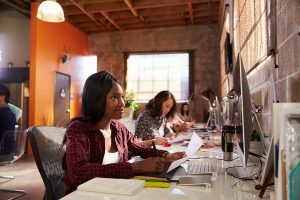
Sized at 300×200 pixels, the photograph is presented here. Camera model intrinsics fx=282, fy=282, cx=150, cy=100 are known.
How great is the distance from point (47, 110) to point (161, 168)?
5.33 metres

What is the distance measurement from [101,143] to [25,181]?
2.66 meters

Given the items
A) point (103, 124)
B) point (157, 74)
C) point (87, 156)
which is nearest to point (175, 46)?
point (157, 74)

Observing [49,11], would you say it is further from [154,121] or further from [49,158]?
[49,158]

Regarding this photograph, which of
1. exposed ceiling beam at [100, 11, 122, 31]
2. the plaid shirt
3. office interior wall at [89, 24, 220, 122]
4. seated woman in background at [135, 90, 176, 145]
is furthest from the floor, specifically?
office interior wall at [89, 24, 220, 122]

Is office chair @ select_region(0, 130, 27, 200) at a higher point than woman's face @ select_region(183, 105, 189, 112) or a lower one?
lower

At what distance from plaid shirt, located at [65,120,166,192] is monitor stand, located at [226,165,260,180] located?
0.45 meters

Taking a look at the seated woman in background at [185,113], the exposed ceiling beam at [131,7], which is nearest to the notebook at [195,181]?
the exposed ceiling beam at [131,7]

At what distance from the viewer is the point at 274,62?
1.56m

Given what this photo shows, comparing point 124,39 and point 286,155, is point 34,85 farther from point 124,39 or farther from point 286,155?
point 286,155

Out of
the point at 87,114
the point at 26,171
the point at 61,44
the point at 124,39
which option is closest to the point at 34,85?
the point at 61,44

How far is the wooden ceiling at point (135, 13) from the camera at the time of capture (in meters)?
6.00

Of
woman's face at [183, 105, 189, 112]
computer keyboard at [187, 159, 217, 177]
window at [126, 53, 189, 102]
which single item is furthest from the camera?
window at [126, 53, 189, 102]

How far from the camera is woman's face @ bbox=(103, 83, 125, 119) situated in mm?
1462

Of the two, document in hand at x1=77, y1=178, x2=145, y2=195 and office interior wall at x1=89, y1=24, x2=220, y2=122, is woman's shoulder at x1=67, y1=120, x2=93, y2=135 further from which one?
office interior wall at x1=89, y1=24, x2=220, y2=122
